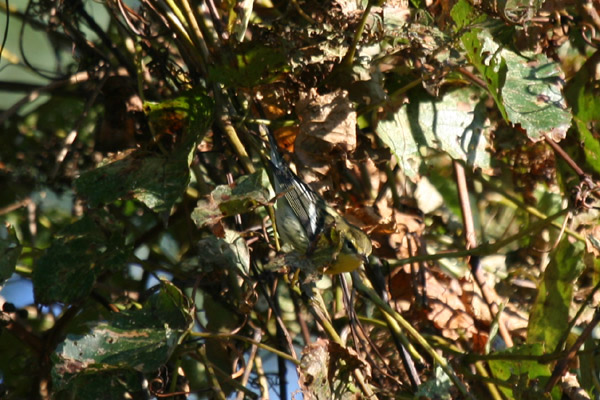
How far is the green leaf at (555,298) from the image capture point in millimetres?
Result: 2145

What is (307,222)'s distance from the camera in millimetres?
2002

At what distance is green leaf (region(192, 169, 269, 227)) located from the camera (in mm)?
1735

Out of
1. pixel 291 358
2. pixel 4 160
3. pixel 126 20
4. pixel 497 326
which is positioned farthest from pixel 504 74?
pixel 4 160

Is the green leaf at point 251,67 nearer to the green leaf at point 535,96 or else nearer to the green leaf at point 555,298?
the green leaf at point 535,96

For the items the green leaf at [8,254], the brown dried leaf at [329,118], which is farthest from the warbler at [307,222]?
the green leaf at [8,254]

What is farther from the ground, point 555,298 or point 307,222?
point 307,222

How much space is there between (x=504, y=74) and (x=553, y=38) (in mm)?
696

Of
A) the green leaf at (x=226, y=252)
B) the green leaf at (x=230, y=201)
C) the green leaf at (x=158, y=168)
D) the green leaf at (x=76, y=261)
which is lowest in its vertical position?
the green leaf at (x=226, y=252)

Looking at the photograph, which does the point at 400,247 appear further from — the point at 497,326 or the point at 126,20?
the point at 126,20

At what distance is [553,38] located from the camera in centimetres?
253

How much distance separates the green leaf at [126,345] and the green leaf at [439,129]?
725mm

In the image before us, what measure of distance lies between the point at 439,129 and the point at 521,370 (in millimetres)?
712

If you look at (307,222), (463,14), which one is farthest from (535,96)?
(307,222)

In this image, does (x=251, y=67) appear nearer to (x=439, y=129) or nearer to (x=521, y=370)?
(x=439, y=129)
